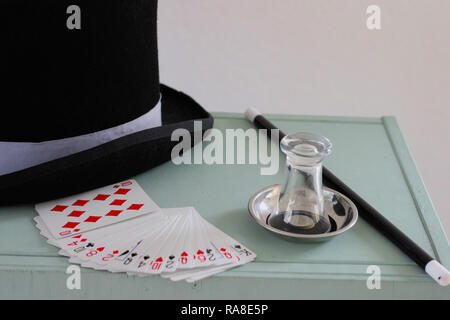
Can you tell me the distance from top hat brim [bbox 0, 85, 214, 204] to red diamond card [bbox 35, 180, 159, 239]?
1 cm

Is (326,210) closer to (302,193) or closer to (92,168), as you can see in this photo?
(302,193)

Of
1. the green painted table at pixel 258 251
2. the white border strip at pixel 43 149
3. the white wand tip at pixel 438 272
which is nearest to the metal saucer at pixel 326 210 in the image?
the green painted table at pixel 258 251

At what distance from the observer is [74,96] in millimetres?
1080

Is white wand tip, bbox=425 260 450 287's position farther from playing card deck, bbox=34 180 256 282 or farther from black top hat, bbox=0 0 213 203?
black top hat, bbox=0 0 213 203

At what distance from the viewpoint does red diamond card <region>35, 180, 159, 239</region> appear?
3.35 ft

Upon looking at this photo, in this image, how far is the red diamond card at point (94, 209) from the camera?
3.35 feet

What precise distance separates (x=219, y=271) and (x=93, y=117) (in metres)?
0.35

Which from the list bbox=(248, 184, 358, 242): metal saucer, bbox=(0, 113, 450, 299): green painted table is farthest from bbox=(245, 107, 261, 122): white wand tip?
bbox=(248, 184, 358, 242): metal saucer

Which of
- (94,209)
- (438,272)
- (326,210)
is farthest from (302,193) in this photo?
(94,209)

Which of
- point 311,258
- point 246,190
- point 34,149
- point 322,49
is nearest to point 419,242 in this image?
point 311,258

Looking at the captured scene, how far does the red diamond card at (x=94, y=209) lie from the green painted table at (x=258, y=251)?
23 mm

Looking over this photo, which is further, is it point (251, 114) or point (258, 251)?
point (251, 114)

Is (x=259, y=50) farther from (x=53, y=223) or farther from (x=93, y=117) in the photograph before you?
(x=53, y=223)

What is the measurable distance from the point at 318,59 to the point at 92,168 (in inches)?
43.7
